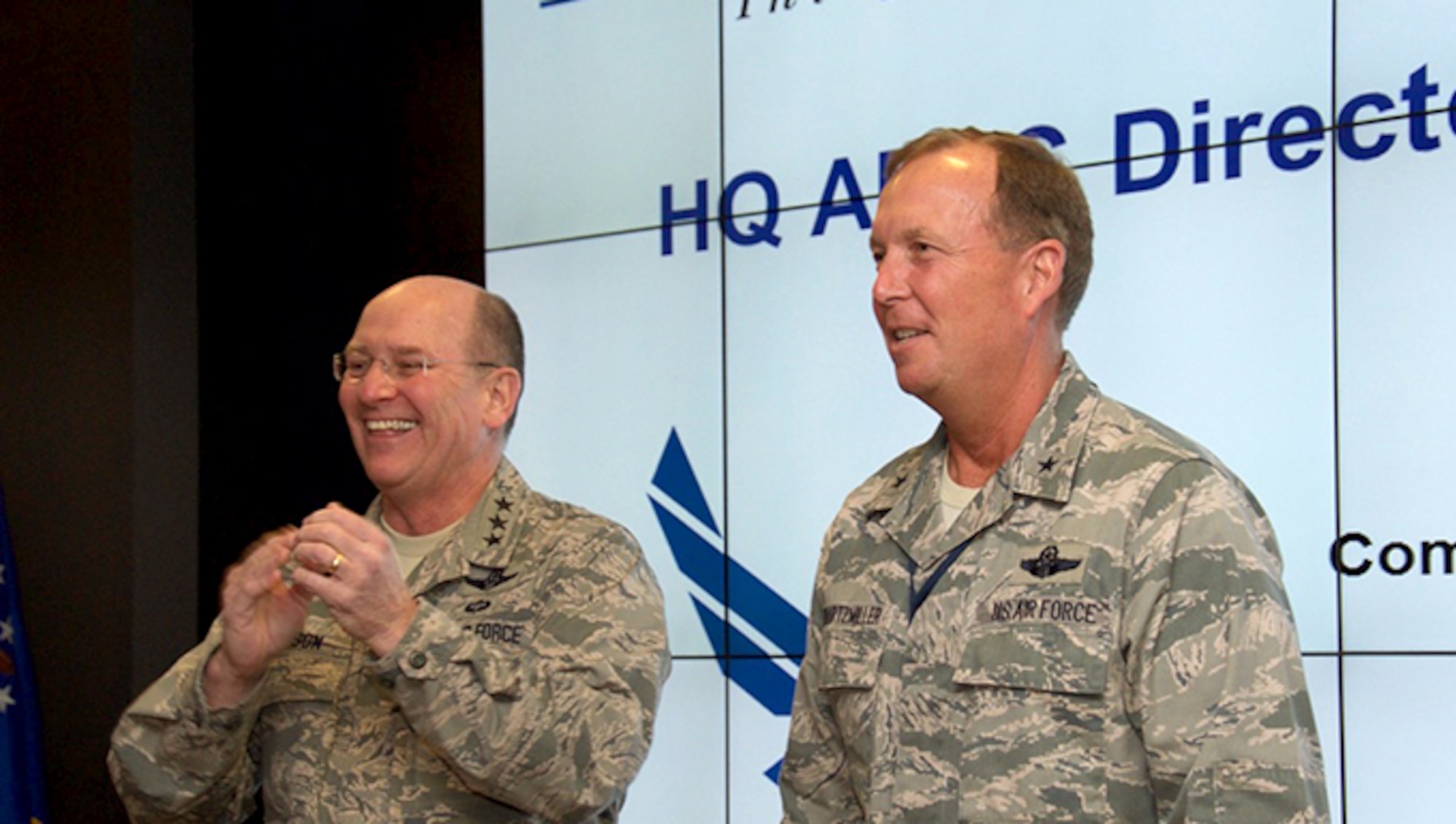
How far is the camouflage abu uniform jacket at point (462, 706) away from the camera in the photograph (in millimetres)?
2201

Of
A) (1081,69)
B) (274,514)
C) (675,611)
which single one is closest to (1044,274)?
(1081,69)

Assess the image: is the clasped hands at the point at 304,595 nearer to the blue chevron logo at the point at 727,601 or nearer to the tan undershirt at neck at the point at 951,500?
the tan undershirt at neck at the point at 951,500

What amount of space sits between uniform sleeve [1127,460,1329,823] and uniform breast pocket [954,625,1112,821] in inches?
A: 2.1

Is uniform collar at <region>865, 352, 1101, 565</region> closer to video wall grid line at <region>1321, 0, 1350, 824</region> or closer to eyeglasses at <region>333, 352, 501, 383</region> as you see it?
eyeglasses at <region>333, 352, 501, 383</region>

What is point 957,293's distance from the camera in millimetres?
2004

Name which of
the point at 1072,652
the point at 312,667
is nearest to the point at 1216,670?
the point at 1072,652

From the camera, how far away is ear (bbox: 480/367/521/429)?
2600 millimetres

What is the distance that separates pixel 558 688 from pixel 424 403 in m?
0.52

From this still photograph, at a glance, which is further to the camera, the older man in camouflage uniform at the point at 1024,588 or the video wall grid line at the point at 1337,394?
the video wall grid line at the point at 1337,394

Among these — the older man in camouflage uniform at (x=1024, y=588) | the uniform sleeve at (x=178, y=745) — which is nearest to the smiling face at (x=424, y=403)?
the uniform sleeve at (x=178, y=745)

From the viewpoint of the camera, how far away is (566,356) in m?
4.27

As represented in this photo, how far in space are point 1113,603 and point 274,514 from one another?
314 centimetres

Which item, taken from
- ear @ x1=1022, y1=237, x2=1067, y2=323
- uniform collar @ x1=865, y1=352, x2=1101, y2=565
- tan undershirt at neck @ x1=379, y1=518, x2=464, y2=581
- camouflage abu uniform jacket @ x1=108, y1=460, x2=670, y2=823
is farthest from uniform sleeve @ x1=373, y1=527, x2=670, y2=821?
ear @ x1=1022, y1=237, x2=1067, y2=323

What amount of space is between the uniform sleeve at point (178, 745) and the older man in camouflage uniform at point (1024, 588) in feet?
2.84
